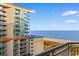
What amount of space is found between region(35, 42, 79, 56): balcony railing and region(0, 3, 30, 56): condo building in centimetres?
29

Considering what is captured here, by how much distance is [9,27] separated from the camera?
2352mm

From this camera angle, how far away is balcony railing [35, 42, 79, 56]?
2389 mm

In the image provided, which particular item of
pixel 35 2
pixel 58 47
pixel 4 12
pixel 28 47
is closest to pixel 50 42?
pixel 58 47

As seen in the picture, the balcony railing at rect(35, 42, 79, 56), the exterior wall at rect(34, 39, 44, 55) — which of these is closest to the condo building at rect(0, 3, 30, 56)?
the exterior wall at rect(34, 39, 44, 55)

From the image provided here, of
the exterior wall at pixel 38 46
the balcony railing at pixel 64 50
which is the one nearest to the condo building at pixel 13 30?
the exterior wall at pixel 38 46

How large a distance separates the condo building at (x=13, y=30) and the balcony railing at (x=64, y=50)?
0.96 feet

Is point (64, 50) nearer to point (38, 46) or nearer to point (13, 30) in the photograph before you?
point (38, 46)

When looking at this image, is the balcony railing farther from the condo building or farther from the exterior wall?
the condo building

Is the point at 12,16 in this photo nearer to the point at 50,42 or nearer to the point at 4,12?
the point at 4,12

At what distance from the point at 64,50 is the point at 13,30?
749 mm

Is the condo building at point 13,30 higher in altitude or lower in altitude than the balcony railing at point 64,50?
higher

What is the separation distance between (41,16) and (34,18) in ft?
0.32

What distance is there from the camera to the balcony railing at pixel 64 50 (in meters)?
2.39

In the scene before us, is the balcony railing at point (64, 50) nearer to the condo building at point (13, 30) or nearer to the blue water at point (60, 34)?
the blue water at point (60, 34)
